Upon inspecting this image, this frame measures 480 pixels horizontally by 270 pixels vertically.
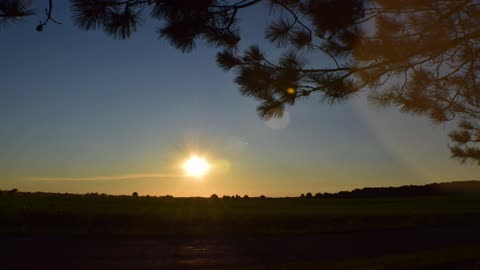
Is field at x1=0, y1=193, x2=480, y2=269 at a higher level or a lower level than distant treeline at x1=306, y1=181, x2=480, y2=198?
lower

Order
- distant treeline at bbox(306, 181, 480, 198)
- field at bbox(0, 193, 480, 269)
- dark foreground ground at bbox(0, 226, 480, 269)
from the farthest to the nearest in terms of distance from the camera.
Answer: distant treeline at bbox(306, 181, 480, 198) → field at bbox(0, 193, 480, 269) → dark foreground ground at bbox(0, 226, 480, 269)

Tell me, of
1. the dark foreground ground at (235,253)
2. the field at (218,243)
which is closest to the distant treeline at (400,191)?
the field at (218,243)

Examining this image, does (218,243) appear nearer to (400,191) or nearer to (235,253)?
(235,253)

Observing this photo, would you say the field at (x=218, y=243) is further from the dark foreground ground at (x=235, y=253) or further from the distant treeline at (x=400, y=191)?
the distant treeline at (x=400, y=191)

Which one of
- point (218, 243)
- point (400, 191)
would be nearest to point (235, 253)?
point (218, 243)

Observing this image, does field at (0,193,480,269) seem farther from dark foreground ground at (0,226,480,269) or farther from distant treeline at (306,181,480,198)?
distant treeline at (306,181,480,198)

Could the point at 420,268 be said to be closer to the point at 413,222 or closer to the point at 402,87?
the point at 402,87

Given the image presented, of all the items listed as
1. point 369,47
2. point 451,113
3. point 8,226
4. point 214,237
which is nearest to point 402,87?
point 369,47

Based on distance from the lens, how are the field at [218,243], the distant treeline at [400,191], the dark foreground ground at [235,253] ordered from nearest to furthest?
the dark foreground ground at [235,253] → the field at [218,243] → the distant treeline at [400,191]

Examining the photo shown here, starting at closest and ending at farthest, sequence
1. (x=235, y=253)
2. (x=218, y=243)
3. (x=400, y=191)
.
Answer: (x=235, y=253), (x=218, y=243), (x=400, y=191)

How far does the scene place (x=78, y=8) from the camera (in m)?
5.57

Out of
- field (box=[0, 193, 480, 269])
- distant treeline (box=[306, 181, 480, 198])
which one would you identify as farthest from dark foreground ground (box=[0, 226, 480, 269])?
distant treeline (box=[306, 181, 480, 198])

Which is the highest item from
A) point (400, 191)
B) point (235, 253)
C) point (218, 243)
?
point (400, 191)

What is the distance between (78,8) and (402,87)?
7269mm
